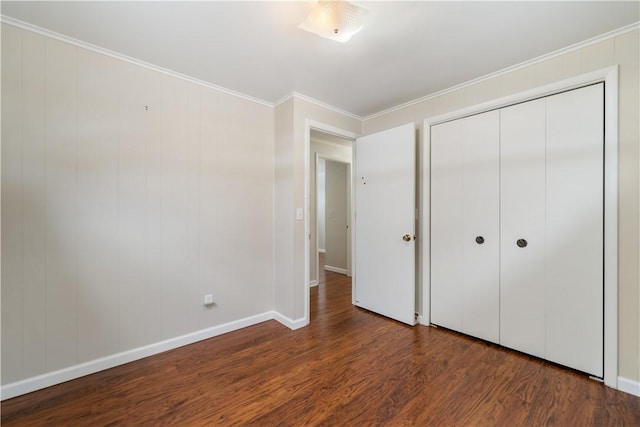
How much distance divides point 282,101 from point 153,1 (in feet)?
4.83

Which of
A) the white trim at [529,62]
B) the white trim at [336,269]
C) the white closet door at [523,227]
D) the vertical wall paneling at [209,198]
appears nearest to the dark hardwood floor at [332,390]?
the white closet door at [523,227]

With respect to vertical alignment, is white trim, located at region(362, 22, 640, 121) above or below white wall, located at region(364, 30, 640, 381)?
above

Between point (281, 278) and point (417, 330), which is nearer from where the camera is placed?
point (417, 330)

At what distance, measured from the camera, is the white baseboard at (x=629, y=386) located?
1744 millimetres

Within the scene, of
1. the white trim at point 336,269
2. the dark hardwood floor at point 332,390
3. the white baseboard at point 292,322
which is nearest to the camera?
the dark hardwood floor at point 332,390

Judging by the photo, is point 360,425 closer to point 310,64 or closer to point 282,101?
point 310,64

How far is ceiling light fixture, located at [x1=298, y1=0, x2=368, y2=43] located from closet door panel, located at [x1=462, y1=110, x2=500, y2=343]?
5.10ft

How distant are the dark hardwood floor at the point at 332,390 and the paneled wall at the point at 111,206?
33 centimetres

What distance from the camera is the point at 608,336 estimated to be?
1.84 metres

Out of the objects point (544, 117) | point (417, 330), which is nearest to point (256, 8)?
Answer: point (544, 117)

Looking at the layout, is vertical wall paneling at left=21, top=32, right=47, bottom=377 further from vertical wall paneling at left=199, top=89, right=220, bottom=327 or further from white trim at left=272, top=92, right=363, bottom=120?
white trim at left=272, top=92, right=363, bottom=120

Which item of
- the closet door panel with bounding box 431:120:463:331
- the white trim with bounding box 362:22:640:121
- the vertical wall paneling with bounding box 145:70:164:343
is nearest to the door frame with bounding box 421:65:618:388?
the white trim with bounding box 362:22:640:121

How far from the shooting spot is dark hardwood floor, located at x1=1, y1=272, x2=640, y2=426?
5.16 feet

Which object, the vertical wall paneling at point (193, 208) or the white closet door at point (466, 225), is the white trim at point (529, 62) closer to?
the white closet door at point (466, 225)
